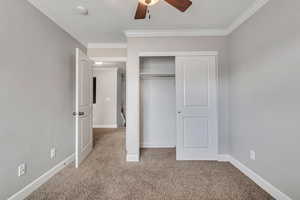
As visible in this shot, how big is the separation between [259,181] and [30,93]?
10.8ft

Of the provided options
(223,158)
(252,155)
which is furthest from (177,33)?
(223,158)

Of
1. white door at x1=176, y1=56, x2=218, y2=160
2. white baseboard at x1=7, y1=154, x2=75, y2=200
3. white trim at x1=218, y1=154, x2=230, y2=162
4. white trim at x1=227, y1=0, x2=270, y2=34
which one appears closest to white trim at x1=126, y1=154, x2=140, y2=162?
white door at x1=176, y1=56, x2=218, y2=160

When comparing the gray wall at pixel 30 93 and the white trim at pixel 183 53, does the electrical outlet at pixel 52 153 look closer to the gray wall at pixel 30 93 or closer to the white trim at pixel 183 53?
the gray wall at pixel 30 93

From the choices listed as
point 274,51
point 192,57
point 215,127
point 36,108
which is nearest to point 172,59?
point 192,57

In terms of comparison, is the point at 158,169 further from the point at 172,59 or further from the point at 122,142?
the point at 172,59

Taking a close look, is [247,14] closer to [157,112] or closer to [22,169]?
[157,112]

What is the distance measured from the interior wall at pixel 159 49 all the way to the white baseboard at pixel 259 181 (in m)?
0.28

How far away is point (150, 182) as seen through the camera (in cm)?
232

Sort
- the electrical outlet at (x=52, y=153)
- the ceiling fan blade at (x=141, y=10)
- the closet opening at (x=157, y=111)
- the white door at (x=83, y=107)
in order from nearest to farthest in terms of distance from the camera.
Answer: the ceiling fan blade at (x=141, y=10)
the electrical outlet at (x=52, y=153)
the white door at (x=83, y=107)
the closet opening at (x=157, y=111)

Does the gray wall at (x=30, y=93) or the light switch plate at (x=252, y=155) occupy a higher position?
the gray wall at (x=30, y=93)

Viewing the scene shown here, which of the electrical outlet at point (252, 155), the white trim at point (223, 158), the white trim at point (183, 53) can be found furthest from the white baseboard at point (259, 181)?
the white trim at point (183, 53)

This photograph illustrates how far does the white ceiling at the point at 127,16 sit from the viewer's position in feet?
7.41

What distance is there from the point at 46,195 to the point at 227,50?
12.0ft

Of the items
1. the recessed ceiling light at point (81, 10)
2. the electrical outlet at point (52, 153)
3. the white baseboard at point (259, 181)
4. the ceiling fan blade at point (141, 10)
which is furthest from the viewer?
the electrical outlet at point (52, 153)
